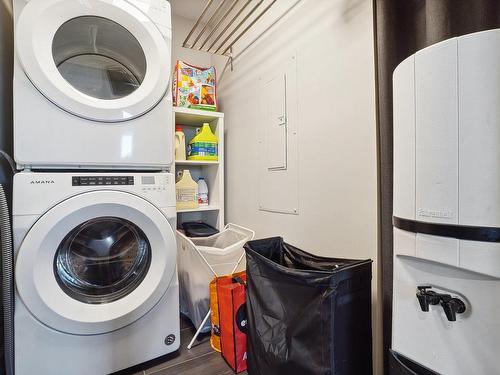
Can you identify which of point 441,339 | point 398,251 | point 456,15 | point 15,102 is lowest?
point 441,339

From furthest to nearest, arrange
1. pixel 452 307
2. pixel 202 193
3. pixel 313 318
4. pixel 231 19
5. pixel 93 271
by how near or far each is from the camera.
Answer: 1. pixel 202 193
2. pixel 231 19
3. pixel 93 271
4. pixel 313 318
5. pixel 452 307

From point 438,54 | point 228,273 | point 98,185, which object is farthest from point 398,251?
point 98,185

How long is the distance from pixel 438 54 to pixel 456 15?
333mm

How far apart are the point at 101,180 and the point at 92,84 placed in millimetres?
515

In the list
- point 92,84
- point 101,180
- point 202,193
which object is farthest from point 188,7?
point 101,180

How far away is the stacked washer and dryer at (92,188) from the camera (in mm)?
974

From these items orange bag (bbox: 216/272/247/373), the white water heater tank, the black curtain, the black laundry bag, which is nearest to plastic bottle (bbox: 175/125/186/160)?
orange bag (bbox: 216/272/247/373)

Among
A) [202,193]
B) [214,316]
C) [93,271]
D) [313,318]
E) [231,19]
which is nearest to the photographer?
[313,318]

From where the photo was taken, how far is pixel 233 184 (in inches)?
76.2

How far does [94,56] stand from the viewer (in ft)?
4.17

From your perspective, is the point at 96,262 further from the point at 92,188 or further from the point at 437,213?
the point at 437,213

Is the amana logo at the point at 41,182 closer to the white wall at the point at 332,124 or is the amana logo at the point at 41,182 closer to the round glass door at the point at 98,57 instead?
the round glass door at the point at 98,57

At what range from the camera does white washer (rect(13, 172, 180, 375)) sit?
961 millimetres

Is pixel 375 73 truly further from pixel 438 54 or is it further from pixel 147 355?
pixel 147 355
